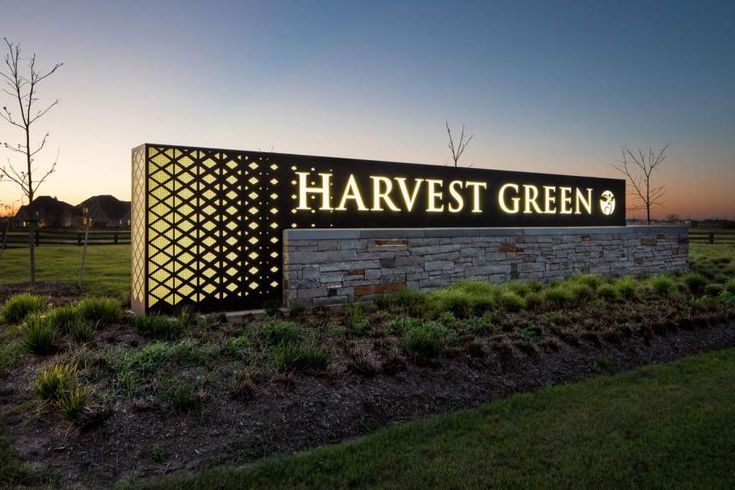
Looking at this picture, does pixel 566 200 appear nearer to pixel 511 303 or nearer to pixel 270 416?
pixel 511 303

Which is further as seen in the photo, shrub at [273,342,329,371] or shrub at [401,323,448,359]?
shrub at [401,323,448,359]

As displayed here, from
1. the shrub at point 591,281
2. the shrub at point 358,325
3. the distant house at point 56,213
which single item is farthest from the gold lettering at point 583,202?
the distant house at point 56,213

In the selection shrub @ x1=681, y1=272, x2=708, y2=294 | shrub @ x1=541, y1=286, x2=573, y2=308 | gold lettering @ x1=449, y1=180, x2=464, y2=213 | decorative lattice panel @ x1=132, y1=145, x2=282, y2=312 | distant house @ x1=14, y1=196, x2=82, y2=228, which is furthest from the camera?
distant house @ x1=14, y1=196, x2=82, y2=228

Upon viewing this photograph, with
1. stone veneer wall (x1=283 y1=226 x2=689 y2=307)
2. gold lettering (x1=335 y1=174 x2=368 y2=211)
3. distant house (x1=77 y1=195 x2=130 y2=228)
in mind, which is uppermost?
distant house (x1=77 y1=195 x2=130 y2=228)

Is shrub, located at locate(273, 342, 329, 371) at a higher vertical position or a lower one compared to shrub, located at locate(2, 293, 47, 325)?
Answer: lower

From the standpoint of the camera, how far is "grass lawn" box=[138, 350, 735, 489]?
3.31m

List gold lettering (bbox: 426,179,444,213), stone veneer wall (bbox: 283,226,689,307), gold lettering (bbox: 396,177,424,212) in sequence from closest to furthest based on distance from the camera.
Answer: stone veneer wall (bbox: 283,226,689,307) < gold lettering (bbox: 396,177,424,212) < gold lettering (bbox: 426,179,444,213)

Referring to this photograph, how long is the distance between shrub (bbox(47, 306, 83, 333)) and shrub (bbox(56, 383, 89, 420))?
2.26 m

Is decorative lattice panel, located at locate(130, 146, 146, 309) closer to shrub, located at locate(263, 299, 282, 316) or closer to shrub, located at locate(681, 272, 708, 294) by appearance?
shrub, located at locate(263, 299, 282, 316)

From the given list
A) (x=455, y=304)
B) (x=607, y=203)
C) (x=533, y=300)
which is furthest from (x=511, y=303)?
(x=607, y=203)

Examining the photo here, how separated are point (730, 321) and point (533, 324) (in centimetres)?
347

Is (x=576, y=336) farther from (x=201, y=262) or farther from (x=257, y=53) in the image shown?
(x=257, y=53)

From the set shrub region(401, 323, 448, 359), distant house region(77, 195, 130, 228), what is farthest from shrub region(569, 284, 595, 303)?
distant house region(77, 195, 130, 228)

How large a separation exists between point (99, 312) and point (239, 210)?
2.69 metres
